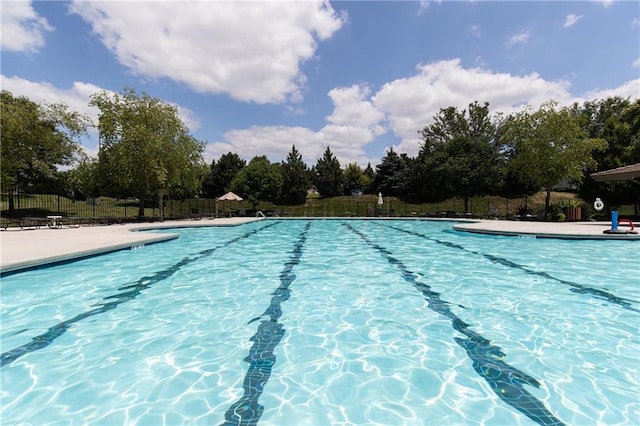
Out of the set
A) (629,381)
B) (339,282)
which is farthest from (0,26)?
(629,381)

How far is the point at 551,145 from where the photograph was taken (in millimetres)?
22219

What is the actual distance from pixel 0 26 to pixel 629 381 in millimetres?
17465

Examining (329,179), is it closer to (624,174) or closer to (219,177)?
(219,177)

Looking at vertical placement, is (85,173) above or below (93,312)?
above

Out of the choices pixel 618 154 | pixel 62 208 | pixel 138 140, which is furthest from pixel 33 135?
pixel 618 154

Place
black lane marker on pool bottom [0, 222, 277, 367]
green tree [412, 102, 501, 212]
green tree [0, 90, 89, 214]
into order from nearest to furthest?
black lane marker on pool bottom [0, 222, 277, 367], green tree [0, 90, 89, 214], green tree [412, 102, 501, 212]

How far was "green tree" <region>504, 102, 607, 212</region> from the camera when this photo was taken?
21844 millimetres

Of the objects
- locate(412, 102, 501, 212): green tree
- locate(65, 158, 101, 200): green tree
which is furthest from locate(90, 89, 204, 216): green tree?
locate(412, 102, 501, 212): green tree

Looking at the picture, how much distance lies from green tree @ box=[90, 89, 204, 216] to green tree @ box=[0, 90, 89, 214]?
5.71 feet

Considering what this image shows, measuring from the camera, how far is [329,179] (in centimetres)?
4803

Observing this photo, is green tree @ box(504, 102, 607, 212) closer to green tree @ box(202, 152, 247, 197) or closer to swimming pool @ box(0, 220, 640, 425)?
swimming pool @ box(0, 220, 640, 425)

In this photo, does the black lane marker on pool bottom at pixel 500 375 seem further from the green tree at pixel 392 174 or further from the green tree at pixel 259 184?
the green tree at pixel 392 174

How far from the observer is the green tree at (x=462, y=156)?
29495mm

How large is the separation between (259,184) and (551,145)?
3151cm
